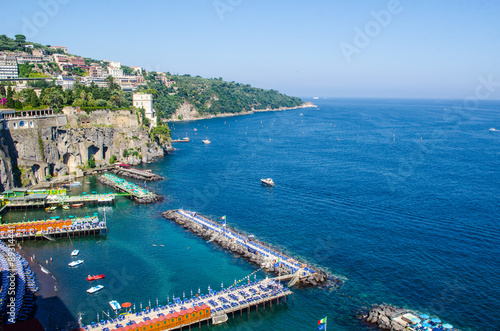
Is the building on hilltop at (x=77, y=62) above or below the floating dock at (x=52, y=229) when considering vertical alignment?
above

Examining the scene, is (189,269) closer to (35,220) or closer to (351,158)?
(35,220)

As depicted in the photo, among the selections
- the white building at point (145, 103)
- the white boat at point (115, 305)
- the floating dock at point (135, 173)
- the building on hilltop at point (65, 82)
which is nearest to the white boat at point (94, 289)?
the white boat at point (115, 305)

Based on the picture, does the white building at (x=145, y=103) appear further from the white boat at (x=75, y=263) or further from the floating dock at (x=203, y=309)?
the floating dock at (x=203, y=309)

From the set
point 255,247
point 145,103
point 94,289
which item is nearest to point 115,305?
point 94,289

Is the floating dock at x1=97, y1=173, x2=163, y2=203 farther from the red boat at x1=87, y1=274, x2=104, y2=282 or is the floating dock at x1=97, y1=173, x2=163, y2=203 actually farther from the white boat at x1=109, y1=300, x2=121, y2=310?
the white boat at x1=109, y1=300, x2=121, y2=310

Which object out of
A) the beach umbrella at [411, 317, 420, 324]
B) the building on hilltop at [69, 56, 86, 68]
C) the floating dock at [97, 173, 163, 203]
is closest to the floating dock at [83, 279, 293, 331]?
the beach umbrella at [411, 317, 420, 324]

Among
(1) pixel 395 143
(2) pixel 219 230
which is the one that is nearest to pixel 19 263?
(2) pixel 219 230
